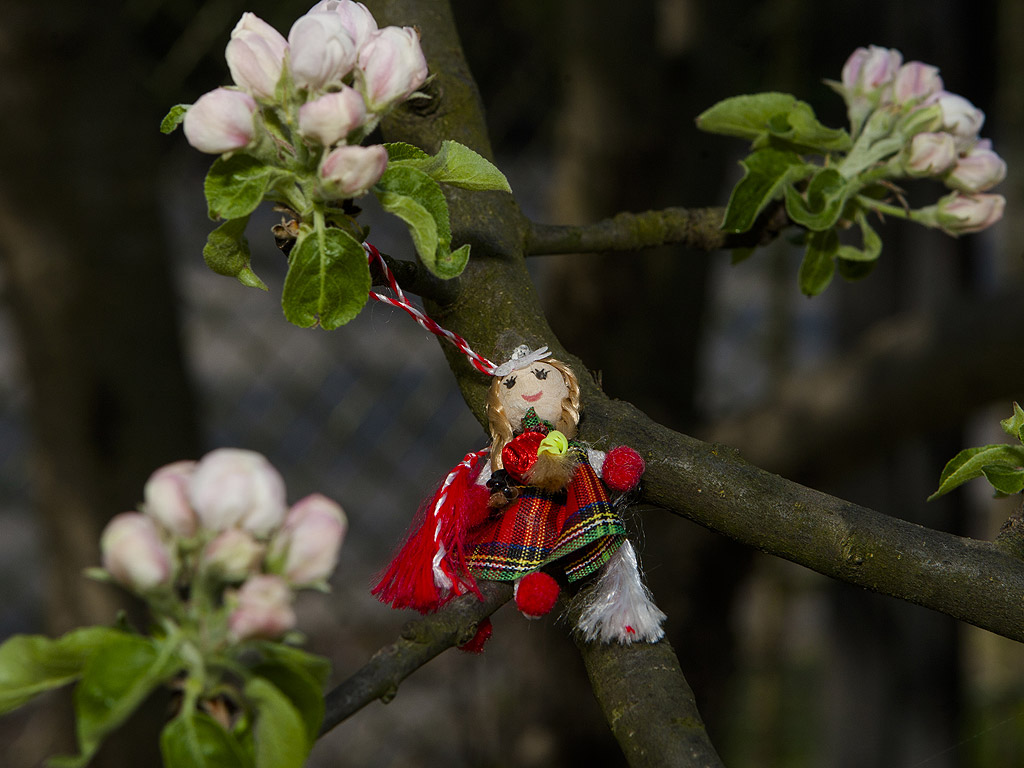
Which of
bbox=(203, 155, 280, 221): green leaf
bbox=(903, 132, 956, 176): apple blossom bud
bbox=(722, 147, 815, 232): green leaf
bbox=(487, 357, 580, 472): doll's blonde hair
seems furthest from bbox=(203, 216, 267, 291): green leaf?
bbox=(903, 132, 956, 176): apple blossom bud

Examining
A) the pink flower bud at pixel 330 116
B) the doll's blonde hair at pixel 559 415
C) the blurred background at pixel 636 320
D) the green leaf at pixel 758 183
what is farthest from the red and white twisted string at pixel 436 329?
the blurred background at pixel 636 320

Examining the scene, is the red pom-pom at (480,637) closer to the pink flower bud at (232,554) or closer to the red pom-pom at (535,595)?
the red pom-pom at (535,595)

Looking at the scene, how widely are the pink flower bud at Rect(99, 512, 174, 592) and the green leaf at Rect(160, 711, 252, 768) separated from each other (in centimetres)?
5

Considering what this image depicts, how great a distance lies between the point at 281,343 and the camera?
4.11 m

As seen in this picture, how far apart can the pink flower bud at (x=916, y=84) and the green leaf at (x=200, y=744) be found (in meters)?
0.60

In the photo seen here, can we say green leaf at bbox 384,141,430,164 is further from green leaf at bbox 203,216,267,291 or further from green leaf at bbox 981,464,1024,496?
green leaf at bbox 981,464,1024,496

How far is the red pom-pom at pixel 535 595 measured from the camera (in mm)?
513

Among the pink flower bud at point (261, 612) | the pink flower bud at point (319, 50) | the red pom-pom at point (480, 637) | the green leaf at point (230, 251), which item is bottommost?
the red pom-pom at point (480, 637)

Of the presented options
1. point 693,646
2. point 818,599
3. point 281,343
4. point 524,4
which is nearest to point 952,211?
point 693,646

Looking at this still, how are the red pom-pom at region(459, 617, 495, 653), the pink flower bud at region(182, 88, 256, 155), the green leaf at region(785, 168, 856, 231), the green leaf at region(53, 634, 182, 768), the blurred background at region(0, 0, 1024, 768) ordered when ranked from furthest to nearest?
the blurred background at region(0, 0, 1024, 768) < the green leaf at region(785, 168, 856, 231) < the red pom-pom at region(459, 617, 495, 653) < the pink flower bud at region(182, 88, 256, 155) < the green leaf at region(53, 634, 182, 768)

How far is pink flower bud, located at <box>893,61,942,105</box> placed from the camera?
2.25 ft

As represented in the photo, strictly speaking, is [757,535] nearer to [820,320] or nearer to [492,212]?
[492,212]

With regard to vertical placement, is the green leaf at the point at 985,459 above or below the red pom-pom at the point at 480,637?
above

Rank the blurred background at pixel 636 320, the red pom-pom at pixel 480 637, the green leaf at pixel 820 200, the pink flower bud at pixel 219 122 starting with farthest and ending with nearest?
the blurred background at pixel 636 320 < the green leaf at pixel 820 200 < the red pom-pom at pixel 480 637 < the pink flower bud at pixel 219 122
